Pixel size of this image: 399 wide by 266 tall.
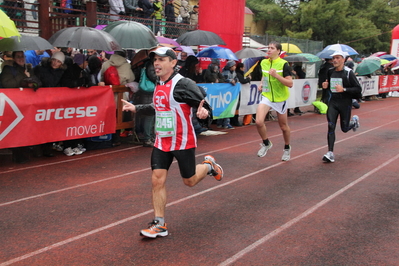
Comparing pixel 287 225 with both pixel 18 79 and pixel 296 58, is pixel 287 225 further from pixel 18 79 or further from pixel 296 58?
pixel 296 58

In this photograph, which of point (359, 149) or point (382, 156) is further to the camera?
point (359, 149)

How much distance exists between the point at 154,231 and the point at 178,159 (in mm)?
833

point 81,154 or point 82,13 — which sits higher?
point 82,13

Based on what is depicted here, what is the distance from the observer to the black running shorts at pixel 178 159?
16.5 feet

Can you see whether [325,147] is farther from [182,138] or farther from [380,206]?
[182,138]

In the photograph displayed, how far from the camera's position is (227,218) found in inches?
221

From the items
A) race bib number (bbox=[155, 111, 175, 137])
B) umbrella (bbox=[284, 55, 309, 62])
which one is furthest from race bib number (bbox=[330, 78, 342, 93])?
umbrella (bbox=[284, 55, 309, 62])

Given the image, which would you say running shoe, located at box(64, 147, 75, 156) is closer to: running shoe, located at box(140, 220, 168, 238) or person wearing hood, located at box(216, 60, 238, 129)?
running shoe, located at box(140, 220, 168, 238)

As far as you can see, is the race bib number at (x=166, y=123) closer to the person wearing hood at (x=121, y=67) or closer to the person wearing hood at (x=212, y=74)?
the person wearing hood at (x=121, y=67)

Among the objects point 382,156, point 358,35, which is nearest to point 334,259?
point 382,156

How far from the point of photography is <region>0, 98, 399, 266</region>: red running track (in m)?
4.57

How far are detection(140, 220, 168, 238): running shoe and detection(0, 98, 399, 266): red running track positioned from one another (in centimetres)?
12

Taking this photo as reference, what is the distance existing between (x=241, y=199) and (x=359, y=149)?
503cm

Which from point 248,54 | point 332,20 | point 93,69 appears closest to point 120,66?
point 93,69
